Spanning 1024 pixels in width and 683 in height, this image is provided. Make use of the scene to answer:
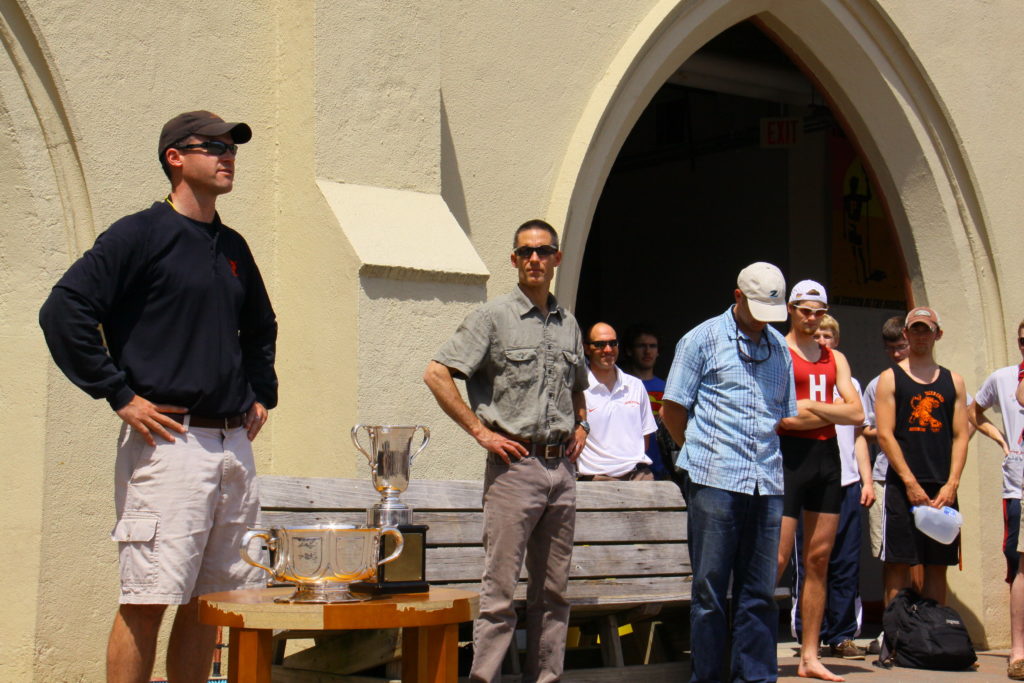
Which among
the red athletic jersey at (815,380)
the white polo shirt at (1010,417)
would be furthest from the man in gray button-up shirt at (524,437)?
the white polo shirt at (1010,417)

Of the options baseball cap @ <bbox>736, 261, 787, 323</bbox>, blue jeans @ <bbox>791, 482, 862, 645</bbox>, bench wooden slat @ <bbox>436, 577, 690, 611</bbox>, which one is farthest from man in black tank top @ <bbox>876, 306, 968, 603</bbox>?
baseball cap @ <bbox>736, 261, 787, 323</bbox>

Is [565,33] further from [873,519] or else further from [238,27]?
[873,519]

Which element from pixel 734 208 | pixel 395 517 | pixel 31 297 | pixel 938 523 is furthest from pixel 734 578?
pixel 734 208

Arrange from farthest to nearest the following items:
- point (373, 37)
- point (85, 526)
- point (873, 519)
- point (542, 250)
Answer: point (873, 519) < point (373, 37) < point (85, 526) < point (542, 250)

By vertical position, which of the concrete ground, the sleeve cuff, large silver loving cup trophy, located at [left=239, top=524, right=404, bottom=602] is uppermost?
the sleeve cuff

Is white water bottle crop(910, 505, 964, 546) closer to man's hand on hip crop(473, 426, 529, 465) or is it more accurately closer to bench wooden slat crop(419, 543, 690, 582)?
bench wooden slat crop(419, 543, 690, 582)

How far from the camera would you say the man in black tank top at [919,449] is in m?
7.14

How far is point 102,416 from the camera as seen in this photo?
18.9 feet

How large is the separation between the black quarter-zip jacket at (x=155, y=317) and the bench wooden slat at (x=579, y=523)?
3.65 feet

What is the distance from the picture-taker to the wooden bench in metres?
5.07

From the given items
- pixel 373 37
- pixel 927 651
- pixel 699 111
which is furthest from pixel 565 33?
pixel 699 111

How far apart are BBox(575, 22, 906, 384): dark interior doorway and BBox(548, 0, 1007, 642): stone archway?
0.72 metres

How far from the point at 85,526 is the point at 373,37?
2543 millimetres

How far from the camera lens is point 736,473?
5.31m
